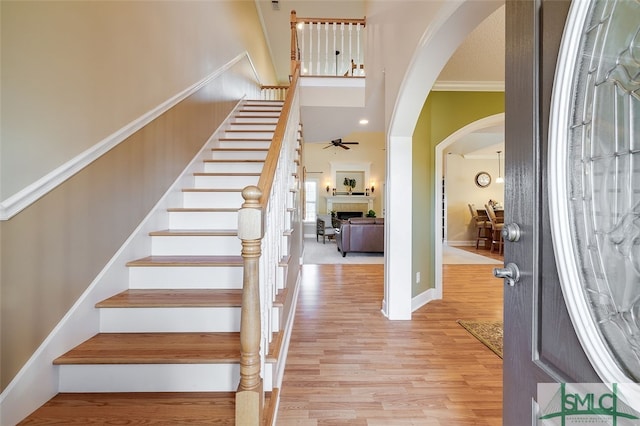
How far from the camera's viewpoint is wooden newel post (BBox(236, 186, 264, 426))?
39.6 inches

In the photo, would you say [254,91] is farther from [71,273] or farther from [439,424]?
[439,424]

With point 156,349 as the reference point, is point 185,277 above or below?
above

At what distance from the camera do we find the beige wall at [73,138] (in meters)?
1.16

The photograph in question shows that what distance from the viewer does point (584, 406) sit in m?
0.64

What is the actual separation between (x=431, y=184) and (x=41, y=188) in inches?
138

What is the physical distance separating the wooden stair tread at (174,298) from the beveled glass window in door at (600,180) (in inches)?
57.7

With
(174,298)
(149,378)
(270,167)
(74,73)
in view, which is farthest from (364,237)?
(74,73)

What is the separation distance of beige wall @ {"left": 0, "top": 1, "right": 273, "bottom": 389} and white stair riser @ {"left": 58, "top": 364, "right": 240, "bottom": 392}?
0.82 feet

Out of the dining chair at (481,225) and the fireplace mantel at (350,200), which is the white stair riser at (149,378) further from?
the fireplace mantel at (350,200)

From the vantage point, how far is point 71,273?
1438mm

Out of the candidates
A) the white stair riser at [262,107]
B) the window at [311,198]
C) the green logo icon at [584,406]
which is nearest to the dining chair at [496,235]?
the window at [311,198]

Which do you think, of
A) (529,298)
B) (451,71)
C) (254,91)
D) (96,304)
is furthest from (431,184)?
(254,91)

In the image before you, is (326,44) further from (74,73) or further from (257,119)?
(74,73)

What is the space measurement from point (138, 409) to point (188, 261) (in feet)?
2.84
